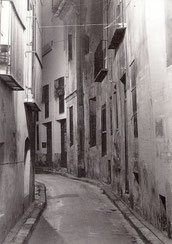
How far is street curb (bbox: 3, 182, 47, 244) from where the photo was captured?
22.3 feet

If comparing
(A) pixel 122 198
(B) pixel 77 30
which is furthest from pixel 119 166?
(B) pixel 77 30

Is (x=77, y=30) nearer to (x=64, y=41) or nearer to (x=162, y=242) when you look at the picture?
(x=64, y=41)

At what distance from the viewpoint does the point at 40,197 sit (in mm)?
12492

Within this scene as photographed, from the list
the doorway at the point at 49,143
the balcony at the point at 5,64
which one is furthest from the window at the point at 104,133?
the doorway at the point at 49,143

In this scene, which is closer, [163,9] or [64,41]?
[163,9]

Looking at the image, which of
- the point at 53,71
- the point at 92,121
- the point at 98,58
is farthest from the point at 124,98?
the point at 53,71

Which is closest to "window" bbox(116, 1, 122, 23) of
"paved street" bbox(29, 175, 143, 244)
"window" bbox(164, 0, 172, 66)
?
"window" bbox(164, 0, 172, 66)

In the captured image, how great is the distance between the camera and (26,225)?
8016mm

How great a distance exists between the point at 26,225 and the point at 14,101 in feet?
9.25

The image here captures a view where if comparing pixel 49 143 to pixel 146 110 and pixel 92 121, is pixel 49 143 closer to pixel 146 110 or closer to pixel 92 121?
pixel 92 121

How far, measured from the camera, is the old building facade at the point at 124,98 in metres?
6.86

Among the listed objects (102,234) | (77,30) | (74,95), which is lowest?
(102,234)

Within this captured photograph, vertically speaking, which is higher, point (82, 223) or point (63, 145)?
point (63, 145)

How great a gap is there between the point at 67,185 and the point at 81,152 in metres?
3.83
